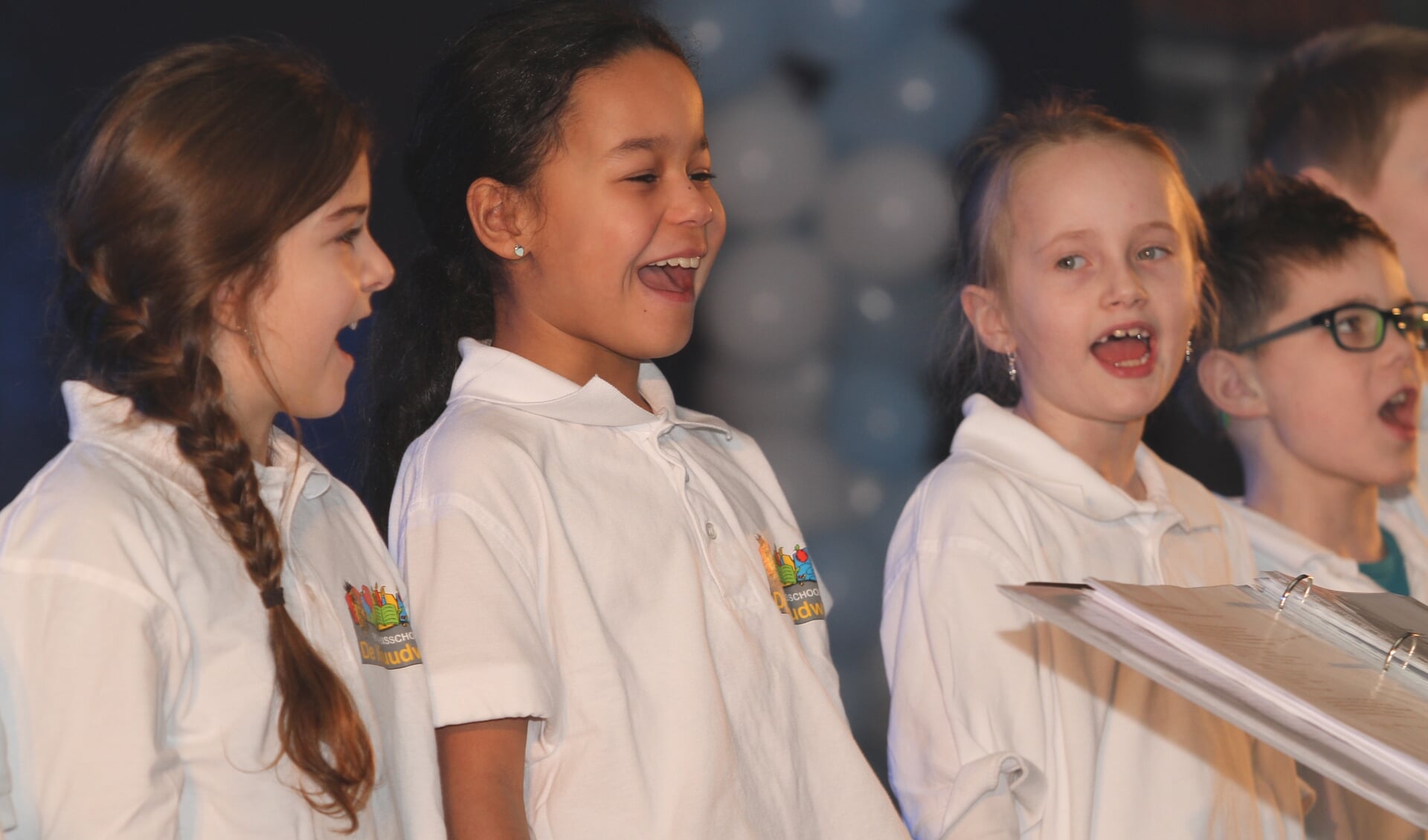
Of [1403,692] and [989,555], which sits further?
[989,555]

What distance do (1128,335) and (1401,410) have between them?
0.62 meters

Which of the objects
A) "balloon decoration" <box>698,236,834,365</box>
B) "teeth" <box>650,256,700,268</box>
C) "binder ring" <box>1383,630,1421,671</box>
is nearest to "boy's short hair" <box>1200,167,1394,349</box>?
"balloon decoration" <box>698,236,834,365</box>

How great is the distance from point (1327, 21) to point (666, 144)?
2.21 meters

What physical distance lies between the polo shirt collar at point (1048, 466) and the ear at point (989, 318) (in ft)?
0.31

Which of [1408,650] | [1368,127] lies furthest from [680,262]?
[1368,127]

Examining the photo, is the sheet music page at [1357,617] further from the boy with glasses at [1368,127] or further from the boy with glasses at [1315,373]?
the boy with glasses at [1368,127]

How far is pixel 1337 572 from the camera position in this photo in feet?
6.72

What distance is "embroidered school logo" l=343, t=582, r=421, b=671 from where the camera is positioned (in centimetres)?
131

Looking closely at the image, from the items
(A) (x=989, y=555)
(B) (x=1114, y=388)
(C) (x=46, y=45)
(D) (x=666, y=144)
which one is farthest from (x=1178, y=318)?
(C) (x=46, y=45)

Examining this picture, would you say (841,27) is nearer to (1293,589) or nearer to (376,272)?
(376,272)

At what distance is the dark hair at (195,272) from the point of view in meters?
1.20

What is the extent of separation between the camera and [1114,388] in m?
1.82

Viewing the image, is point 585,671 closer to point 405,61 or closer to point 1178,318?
point 1178,318

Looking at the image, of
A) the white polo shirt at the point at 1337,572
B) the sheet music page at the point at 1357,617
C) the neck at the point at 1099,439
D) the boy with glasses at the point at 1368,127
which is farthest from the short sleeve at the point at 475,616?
the boy with glasses at the point at 1368,127
